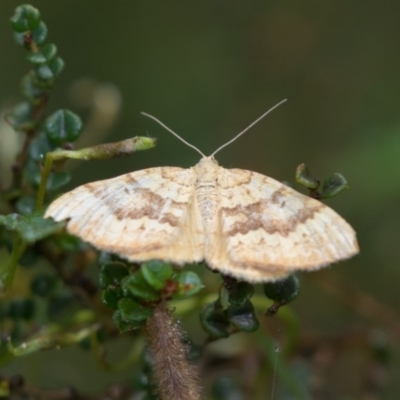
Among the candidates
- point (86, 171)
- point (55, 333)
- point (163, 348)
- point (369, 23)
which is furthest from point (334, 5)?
point (163, 348)

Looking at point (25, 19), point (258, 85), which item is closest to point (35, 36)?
point (25, 19)

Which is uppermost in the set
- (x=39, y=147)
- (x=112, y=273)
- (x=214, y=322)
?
(x=39, y=147)

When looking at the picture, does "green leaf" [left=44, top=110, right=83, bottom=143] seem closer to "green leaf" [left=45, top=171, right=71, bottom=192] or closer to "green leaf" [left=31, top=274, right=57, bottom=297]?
"green leaf" [left=45, top=171, right=71, bottom=192]

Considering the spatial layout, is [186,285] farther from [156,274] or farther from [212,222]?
[212,222]

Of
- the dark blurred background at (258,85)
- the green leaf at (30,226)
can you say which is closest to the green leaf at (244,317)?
the green leaf at (30,226)

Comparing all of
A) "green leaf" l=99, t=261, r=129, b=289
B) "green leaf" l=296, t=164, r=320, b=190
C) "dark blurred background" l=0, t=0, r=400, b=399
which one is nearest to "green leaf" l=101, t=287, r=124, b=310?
"green leaf" l=99, t=261, r=129, b=289

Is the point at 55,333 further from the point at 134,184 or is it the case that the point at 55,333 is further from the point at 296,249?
the point at 296,249

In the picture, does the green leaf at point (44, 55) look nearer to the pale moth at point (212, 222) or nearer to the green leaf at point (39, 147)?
the green leaf at point (39, 147)
